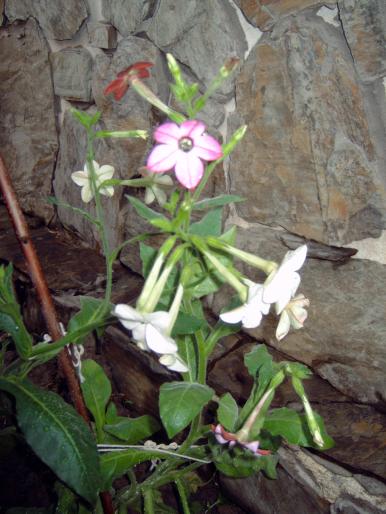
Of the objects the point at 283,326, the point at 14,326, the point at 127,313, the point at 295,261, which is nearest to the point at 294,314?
the point at 283,326

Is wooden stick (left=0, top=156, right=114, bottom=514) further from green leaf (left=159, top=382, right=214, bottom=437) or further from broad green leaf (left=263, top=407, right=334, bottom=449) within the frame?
broad green leaf (left=263, top=407, right=334, bottom=449)

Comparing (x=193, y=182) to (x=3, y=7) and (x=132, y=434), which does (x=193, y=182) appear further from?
(x=3, y=7)

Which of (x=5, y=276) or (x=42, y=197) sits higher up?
(x=5, y=276)

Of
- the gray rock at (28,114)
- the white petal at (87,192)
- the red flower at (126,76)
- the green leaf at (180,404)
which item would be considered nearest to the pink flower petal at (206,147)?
the red flower at (126,76)

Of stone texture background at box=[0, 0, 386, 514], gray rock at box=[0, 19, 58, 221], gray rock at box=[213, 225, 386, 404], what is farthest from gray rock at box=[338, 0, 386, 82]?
gray rock at box=[0, 19, 58, 221]

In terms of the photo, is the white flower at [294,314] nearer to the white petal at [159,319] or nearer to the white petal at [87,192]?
the white petal at [159,319]

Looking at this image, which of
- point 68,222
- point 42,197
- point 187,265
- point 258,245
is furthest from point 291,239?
point 42,197

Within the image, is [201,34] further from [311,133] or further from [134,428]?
[134,428]
